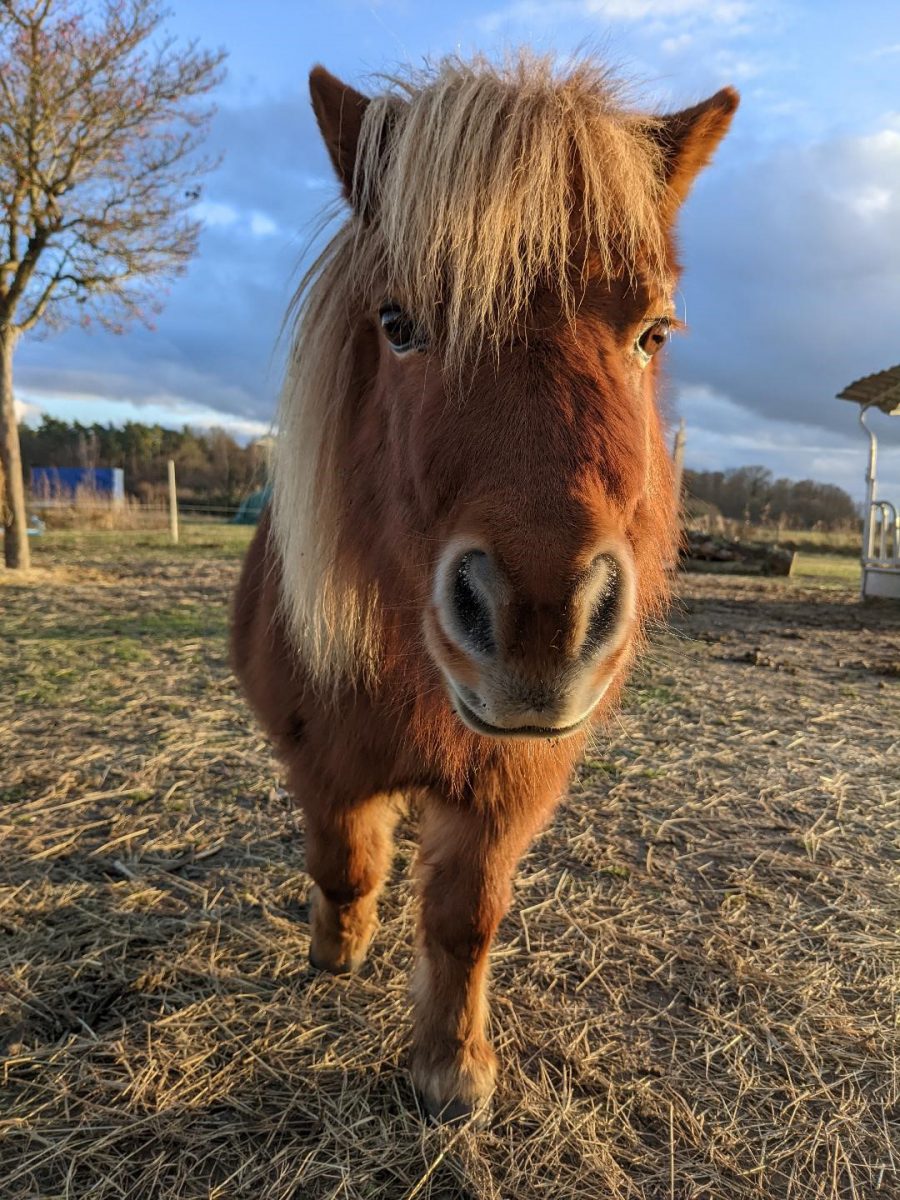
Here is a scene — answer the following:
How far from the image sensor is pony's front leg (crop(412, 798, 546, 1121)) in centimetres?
182

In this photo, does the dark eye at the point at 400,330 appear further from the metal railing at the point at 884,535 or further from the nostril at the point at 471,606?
the metal railing at the point at 884,535

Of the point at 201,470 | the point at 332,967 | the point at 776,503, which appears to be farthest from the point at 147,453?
the point at 332,967

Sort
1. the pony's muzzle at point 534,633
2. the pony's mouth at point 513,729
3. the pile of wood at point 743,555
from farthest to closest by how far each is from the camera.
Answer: the pile of wood at point 743,555
the pony's mouth at point 513,729
the pony's muzzle at point 534,633

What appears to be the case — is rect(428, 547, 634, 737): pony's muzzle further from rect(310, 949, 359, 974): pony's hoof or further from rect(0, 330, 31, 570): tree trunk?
rect(0, 330, 31, 570): tree trunk

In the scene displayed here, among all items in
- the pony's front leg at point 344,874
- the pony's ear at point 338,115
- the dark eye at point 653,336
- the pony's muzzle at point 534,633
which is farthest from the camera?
the pony's front leg at point 344,874

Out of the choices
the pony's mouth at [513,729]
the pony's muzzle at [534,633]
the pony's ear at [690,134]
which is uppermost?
the pony's ear at [690,134]

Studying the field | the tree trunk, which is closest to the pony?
the field

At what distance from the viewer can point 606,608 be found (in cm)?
113

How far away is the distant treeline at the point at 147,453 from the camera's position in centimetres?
3612

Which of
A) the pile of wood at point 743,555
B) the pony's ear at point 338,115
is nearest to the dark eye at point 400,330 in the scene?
the pony's ear at point 338,115

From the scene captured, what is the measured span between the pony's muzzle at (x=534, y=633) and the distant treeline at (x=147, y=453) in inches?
1333

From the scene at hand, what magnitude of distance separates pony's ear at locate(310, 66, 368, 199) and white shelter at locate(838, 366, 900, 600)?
36.2ft

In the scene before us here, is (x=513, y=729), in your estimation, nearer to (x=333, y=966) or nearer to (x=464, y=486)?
(x=464, y=486)

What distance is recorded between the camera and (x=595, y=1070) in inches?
73.3
